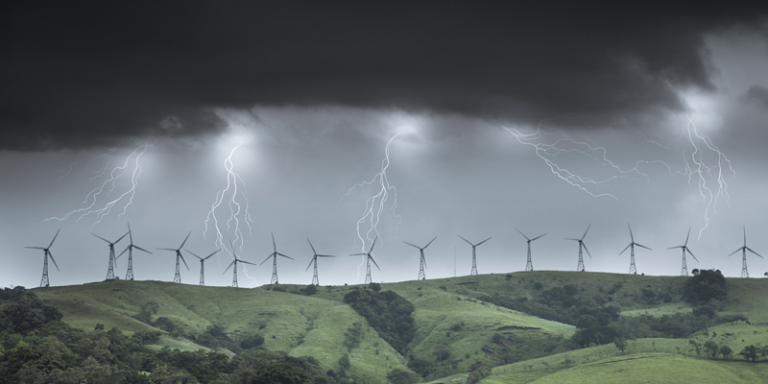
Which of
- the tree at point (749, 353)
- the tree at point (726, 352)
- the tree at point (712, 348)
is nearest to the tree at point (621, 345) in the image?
the tree at point (712, 348)

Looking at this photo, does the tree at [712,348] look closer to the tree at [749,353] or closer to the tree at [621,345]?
the tree at [749,353]

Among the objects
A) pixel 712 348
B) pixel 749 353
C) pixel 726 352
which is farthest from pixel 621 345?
pixel 749 353

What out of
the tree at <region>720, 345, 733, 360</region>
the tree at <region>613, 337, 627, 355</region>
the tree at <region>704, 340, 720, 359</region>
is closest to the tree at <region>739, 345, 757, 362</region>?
the tree at <region>720, 345, 733, 360</region>

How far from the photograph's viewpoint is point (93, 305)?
187875 mm

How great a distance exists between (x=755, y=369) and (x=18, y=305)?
6264 inches

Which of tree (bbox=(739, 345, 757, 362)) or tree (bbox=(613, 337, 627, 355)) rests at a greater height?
tree (bbox=(613, 337, 627, 355))

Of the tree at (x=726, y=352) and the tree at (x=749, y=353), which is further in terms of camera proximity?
the tree at (x=726, y=352)

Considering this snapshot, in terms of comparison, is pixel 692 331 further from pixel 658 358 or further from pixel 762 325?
pixel 658 358

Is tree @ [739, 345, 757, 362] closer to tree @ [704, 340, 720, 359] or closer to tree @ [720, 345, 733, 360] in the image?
tree @ [720, 345, 733, 360]

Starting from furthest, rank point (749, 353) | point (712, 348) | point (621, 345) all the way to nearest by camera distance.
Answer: point (621, 345), point (712, 348), point (749, 353)

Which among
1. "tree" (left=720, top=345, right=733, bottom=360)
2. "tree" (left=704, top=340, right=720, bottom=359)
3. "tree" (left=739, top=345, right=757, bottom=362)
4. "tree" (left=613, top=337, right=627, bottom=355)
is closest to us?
"tree" (left=739, top=345, right=757, bottom=362)

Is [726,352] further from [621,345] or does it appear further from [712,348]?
[621,345]

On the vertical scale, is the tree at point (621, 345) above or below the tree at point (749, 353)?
above

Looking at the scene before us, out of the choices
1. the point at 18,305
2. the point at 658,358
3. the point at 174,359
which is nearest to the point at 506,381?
the point at 658,358
